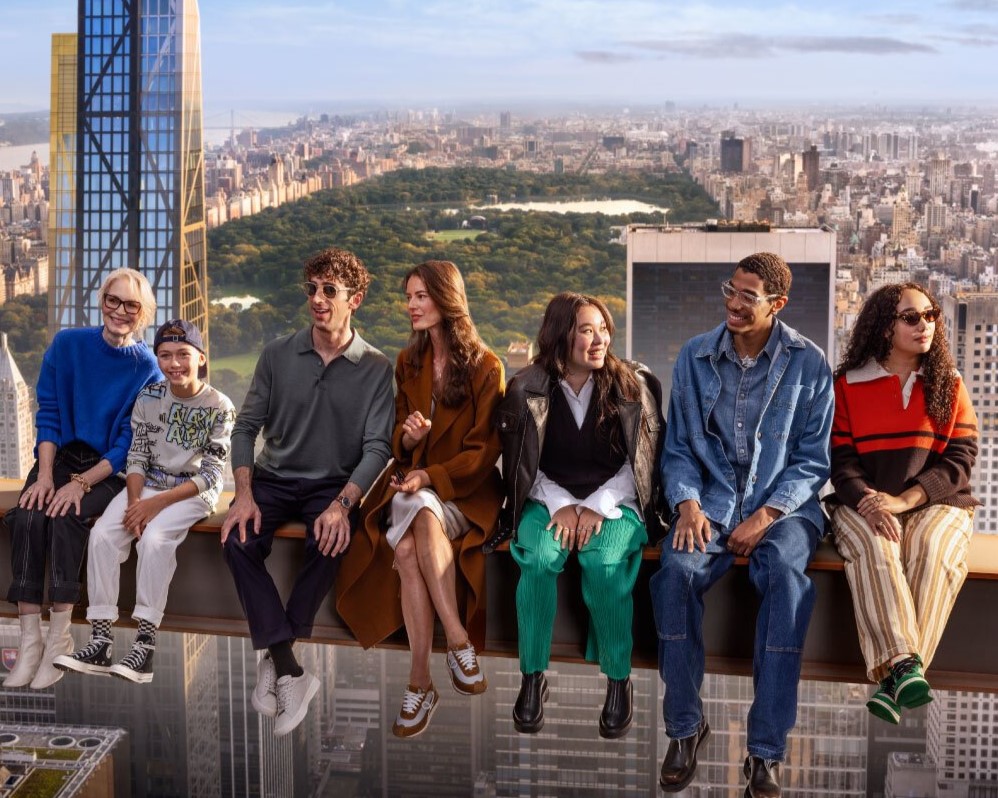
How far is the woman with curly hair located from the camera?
2365 mm

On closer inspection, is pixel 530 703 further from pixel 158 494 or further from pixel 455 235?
pixel 455 235

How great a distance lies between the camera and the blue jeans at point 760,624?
7.57 feet

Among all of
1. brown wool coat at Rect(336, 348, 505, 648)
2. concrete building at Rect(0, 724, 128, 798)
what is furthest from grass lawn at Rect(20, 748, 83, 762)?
brown wool coat at Rect(336, 348, 505, 648)

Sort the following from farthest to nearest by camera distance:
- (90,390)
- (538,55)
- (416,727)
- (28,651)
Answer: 1. (538,55)
2. (90,390)
3. (28,651)
4. (416,727)

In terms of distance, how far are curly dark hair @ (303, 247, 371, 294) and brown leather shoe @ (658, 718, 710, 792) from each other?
1279 mm

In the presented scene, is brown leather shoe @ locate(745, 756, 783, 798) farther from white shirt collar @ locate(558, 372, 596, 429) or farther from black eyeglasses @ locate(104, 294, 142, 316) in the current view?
black eyeglasses @ locate(104, 294, 142, 316)

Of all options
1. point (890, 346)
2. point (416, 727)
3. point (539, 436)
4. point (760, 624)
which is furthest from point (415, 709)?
point (890, 346)

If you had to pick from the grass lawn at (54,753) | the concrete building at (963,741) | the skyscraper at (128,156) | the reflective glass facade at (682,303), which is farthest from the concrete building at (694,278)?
the grass lawn at (54,753)

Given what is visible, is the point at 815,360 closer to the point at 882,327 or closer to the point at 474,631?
the point at 882,327

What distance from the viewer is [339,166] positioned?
106 feet

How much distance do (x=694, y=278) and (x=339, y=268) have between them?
29844 mm

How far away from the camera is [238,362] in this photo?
3000 cm

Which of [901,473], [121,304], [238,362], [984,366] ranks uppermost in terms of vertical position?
[121,304]

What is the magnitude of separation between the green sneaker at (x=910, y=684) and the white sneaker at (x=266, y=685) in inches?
53.4
